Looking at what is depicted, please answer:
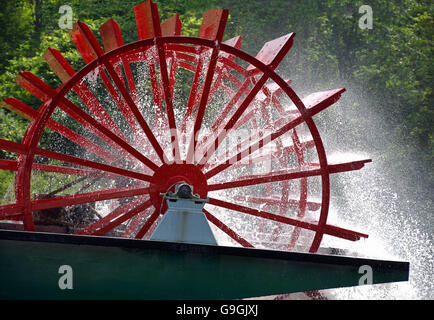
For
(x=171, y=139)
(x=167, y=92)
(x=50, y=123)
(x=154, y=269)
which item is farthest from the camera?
(x=50, y=123)

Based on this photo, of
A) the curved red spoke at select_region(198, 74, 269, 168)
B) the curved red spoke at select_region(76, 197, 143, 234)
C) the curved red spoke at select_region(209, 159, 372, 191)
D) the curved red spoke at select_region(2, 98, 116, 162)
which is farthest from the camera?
the curved red spoke at select_region(2, 98, 116, 162)

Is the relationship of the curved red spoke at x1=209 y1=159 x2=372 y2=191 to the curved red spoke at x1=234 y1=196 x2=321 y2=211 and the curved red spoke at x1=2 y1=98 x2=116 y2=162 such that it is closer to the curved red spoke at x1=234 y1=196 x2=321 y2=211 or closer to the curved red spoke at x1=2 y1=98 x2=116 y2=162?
the curved red spoke at x1=234 y1=196 x2=321 y2=211

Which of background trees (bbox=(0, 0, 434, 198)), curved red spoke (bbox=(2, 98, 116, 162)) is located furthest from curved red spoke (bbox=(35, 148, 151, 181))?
background trees (bbox=(0, 0, 434, 198))

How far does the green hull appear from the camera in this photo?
534 centimetres

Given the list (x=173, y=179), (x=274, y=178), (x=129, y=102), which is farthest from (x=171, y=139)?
(x=274, y=178)

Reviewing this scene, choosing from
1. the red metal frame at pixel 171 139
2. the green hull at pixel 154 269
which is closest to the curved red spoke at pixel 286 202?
the red metal frame at pixel 171 139

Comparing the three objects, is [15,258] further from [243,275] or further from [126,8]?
[126,8]

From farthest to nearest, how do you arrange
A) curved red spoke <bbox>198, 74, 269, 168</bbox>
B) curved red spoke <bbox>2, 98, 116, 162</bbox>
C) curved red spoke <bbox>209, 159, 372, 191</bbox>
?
curved red spoke <bbox>2, 98, 116, 162</bbox> < curved red spoke <bbox>209, 159, 372, 191</bbox> < curved red spoke <bbox>198, 74, 269, 168</bbox>

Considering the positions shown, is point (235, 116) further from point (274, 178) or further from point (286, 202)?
point (286, 202)

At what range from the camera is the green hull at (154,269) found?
210 inches

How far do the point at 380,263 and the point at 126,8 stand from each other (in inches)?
490

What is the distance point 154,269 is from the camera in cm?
544

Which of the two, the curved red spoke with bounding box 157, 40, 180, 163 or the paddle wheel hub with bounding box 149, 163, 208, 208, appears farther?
the paddle wheel hub with bounding box 149, 163, 208, 208

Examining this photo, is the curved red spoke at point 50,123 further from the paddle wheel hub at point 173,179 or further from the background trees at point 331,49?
the background trees at point 331,49
